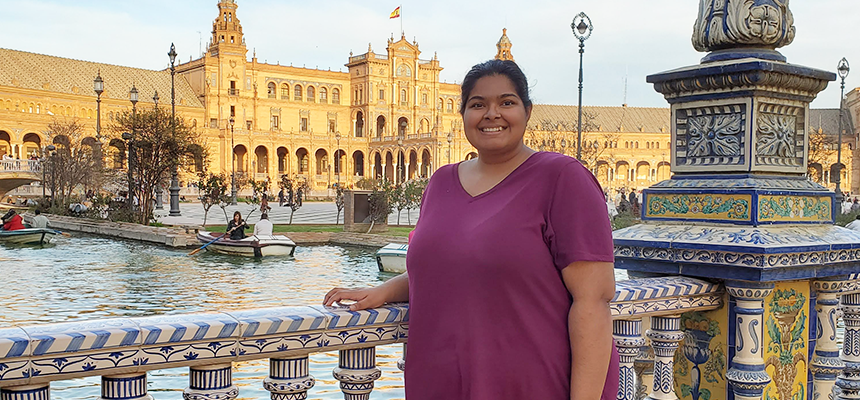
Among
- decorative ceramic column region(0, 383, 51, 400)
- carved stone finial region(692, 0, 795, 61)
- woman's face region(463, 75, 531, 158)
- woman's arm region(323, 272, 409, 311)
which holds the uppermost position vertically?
carved stone finial region(692, 0, 795, 61)

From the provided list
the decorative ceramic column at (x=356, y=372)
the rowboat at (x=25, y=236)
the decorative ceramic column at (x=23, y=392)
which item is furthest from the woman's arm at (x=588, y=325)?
the rowboat at (x=25, y=236)

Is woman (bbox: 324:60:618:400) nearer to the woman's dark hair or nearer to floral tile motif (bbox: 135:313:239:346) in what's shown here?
the woman's dark hair

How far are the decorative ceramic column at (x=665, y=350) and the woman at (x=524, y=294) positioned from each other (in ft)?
3.08

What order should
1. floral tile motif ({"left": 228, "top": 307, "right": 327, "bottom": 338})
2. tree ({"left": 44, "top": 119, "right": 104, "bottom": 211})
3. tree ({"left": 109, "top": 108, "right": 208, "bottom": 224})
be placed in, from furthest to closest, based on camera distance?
1. tree ({"left": 44, "top": 119, "right": 104, "bottom": 211})
2. tree ({"left": 109, "top": 108, "right": 208, "bottom": 224})
3. floral tile motif ({"left": 228, "top": 307, "right": 327, "bottom": 338})

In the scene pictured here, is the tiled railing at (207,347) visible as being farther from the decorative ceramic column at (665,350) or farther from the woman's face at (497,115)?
the woman's face at (497,115)

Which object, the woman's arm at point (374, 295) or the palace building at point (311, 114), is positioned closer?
the woman's arm at point (374, 295)

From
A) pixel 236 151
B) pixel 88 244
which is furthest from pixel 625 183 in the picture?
pixel 88 244

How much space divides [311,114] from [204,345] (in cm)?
8273

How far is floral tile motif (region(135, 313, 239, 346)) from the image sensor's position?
181 centimetres

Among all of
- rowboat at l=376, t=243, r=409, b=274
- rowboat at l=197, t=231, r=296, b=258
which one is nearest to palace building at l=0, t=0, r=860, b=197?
rowboat at l=197, t=231, r=296, b=258

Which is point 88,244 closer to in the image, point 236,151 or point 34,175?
point 34,175

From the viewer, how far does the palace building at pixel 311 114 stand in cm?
6341

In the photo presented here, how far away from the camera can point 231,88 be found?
2992 inches

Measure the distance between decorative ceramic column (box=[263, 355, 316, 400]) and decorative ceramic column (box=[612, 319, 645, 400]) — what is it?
110cm
